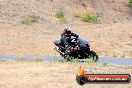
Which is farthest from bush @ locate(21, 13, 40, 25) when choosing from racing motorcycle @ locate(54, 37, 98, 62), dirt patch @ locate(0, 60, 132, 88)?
dirt patch @ locate(0, 60, 132, 88)

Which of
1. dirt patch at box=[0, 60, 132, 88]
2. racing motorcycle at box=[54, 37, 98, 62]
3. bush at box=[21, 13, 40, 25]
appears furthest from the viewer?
bush at box=[21, 13, 40, 25]

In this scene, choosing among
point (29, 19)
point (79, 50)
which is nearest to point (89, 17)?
point (29, 19)

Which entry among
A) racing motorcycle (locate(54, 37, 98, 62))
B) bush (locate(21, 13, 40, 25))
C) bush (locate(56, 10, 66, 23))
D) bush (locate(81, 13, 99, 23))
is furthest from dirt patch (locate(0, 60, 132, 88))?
bush (locate(81, 13, 99, 23))

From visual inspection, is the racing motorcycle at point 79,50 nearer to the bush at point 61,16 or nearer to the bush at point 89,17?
the bush at point 61,16

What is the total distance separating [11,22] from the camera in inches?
1364

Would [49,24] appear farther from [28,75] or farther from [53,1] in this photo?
[28,75]

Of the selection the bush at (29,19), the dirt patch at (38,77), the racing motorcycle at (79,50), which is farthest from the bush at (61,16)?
the dirt patch at (38,77)

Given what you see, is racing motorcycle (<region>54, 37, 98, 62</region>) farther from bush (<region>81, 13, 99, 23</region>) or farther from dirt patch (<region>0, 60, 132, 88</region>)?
bush (<region>81, 13, 99, 23</region>)

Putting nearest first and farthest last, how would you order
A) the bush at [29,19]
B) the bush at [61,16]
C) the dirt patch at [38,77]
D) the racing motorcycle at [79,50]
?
the dirt patch at [38,77], the racing motorcycle at [79,50], the bush at [29,19], the bush at [61,16]

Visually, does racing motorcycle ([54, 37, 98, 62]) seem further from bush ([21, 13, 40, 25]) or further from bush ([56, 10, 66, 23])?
bush ([56, 10, 66, 23])

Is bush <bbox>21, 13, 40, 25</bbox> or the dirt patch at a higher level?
the dirt patch

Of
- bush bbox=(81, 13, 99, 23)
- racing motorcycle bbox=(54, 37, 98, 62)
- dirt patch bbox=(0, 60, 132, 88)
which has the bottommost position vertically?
bush bbox=(81, 13, 99, 23)

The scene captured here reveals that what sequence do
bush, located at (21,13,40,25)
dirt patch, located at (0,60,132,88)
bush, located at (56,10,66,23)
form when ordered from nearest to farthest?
1. dirt patch, located at (0,60,132,88)
2. bush, located at (21,13,40,25)
3. bush, located at (56,10,66,23)

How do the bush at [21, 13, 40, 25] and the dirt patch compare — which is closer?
the dirt patch
